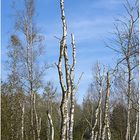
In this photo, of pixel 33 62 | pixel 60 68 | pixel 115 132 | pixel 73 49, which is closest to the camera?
pixel 60 68

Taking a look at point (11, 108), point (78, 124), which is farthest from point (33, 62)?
point (78, 124)

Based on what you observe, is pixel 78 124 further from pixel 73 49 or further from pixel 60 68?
pixel 60 68

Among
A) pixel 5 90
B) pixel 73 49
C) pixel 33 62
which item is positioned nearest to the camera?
pixel 73 49

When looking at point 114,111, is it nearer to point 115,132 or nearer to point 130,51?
point 115,132

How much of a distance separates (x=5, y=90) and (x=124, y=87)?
8.95 metres

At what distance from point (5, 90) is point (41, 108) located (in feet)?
93.1

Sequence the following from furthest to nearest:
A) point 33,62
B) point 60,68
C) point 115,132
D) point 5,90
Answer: point 115,132, point 33,62, point 5,90, point 60,68

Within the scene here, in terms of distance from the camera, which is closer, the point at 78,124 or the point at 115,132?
the point at 115,132

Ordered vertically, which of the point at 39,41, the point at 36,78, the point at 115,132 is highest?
the point at 39,41

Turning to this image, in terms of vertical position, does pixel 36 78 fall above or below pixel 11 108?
above

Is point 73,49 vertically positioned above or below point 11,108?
above

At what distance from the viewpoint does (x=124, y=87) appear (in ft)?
86.5

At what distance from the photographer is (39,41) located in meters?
25.5

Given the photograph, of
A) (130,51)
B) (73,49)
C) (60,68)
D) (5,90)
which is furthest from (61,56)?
(5,90)
